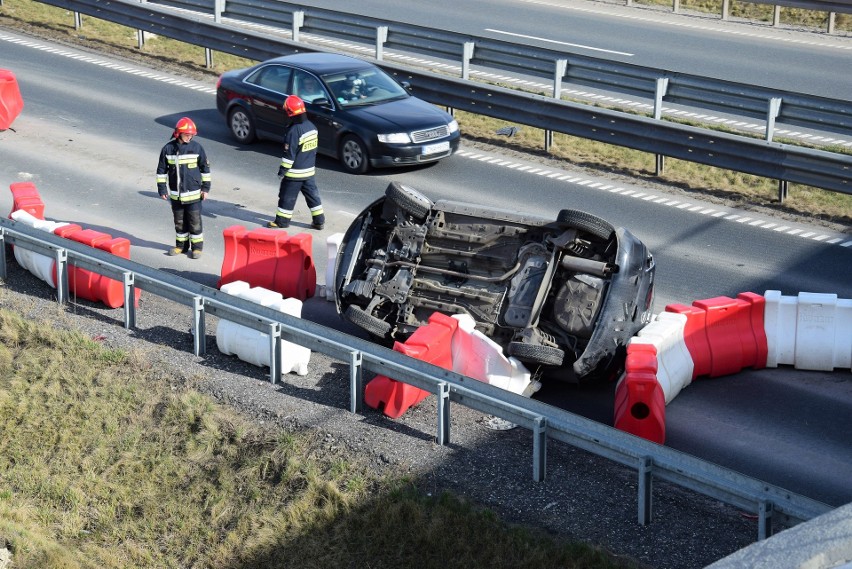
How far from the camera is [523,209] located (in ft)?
50.6

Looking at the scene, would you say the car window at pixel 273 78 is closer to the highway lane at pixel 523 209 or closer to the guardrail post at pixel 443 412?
the highway lane at pixel 523 209

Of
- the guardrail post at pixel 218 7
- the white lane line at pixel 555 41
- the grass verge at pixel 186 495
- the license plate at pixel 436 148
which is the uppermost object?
the guardrail post at pixel 218 7

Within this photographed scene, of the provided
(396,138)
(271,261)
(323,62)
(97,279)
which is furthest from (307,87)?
(97,279)

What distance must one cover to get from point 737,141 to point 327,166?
18.7 ft

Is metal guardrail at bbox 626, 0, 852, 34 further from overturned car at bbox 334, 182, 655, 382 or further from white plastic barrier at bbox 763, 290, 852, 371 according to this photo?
overturned car at bbox 334, 182, 655, 382

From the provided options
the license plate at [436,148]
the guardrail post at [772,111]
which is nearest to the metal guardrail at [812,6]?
the guardrail post at [772,111]

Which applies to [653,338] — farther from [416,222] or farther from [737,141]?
[737,141]

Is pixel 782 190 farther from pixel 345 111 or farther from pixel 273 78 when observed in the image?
pixel 273 78

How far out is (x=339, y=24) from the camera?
70.1 feet

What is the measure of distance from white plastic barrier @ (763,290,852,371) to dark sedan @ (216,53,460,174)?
7.07 m

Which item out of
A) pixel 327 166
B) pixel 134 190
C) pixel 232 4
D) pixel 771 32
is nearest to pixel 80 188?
pixel 134 190

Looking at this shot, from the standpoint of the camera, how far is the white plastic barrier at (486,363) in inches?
392

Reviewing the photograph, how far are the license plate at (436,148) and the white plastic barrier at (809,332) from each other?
275 inches

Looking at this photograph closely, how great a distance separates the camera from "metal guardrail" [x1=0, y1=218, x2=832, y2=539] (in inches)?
291
